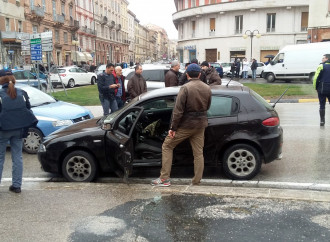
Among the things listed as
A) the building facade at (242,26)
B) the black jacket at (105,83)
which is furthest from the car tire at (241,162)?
the building facade at (242,26)

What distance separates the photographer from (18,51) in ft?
114

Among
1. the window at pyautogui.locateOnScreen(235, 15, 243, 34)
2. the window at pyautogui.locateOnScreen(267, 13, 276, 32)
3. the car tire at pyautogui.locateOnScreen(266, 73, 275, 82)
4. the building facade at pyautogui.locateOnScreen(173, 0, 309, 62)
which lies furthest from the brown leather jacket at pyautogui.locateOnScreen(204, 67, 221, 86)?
the window at pyautogui.locateOnScreen(235, 15, 243, 34)

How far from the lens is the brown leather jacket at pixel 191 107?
4703 millimetres

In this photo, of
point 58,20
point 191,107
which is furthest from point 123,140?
point 58,20

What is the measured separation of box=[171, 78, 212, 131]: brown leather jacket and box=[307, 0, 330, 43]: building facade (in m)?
28.5

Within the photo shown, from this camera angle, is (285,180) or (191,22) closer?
(285,180)

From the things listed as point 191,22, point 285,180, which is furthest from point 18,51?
point 285,180

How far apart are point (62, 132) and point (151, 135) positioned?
1519 mm

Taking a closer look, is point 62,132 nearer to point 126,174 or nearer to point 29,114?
point 29,114

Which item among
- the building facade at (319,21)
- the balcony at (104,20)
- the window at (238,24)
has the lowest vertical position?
the building facade at (319,21)

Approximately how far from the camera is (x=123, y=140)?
5.02 metres

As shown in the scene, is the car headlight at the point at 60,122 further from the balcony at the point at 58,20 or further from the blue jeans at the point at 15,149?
the balcony at the point at 58,20

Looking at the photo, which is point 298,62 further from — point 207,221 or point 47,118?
point 207,221

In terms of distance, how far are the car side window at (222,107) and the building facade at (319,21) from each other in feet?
90.9
